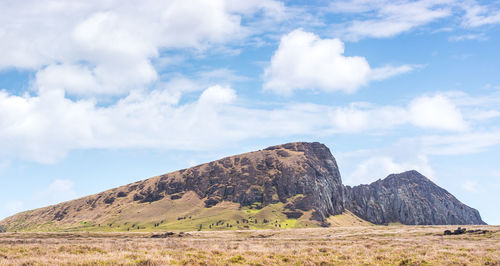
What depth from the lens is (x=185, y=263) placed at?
25781 millimetres

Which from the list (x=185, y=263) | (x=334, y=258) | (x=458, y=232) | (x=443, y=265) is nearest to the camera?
(x=185, y=263)

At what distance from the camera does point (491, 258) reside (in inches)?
1185

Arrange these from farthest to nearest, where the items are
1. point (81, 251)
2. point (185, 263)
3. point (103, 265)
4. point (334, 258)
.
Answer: point (81, 251)
point (334, 258)
point (185, 263)
point (103, 265)

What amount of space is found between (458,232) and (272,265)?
264 ft

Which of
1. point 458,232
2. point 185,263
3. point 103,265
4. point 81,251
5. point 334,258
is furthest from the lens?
point 458,232

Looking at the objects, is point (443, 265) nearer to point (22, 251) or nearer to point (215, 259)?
point (215, 259)

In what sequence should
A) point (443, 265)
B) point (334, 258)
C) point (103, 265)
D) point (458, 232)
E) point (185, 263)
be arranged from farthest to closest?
point (458, 232), point (334, 258), point (443, 265), point (185, 263), point (103, 265)

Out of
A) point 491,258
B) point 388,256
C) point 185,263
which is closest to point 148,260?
point 185,263

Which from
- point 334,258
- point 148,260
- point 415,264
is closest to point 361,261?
point 334,258

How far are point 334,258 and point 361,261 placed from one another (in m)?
2.30

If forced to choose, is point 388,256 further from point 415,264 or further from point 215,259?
point 215,259

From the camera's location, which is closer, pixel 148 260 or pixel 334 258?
pixel 148 260

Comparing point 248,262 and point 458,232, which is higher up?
point 248,262

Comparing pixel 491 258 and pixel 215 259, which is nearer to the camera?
pixel 215 259
